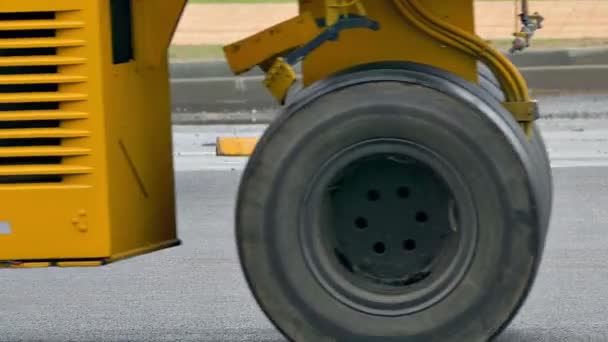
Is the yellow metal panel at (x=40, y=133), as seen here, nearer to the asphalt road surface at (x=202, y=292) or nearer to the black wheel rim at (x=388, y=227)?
the black wheel rim at (x=388, y=227)

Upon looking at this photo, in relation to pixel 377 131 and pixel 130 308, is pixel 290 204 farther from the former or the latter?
pixel 130 308

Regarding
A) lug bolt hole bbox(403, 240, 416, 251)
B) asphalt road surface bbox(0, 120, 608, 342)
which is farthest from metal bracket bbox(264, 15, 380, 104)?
asphalt road surface bbox(0, 120, 608, 342)

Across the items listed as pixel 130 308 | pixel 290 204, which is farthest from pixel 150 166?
pixel 130 308

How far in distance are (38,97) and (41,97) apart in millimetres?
11

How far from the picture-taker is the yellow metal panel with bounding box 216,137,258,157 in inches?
221

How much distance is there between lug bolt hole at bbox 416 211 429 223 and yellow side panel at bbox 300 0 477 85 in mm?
490

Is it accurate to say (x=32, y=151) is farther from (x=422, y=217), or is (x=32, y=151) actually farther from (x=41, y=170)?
(x=422, y=217)

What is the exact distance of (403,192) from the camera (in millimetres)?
4539

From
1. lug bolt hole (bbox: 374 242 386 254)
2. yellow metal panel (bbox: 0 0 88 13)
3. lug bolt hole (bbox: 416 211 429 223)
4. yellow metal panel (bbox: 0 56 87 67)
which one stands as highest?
yellow metal panel (bbox: 0 0 88 13)

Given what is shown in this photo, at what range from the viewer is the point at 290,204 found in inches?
173

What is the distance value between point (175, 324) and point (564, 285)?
189 cm

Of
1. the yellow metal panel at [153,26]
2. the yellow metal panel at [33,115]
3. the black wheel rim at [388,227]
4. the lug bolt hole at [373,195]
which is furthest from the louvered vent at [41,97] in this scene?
the lug bolt hole at [373,195]

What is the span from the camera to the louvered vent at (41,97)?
449 cm

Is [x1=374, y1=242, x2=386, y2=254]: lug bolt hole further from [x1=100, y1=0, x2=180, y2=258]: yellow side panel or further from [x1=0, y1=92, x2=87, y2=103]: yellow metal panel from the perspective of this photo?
[x1=0, y1=92, x2=87, y2=103]: yellow metal panel
